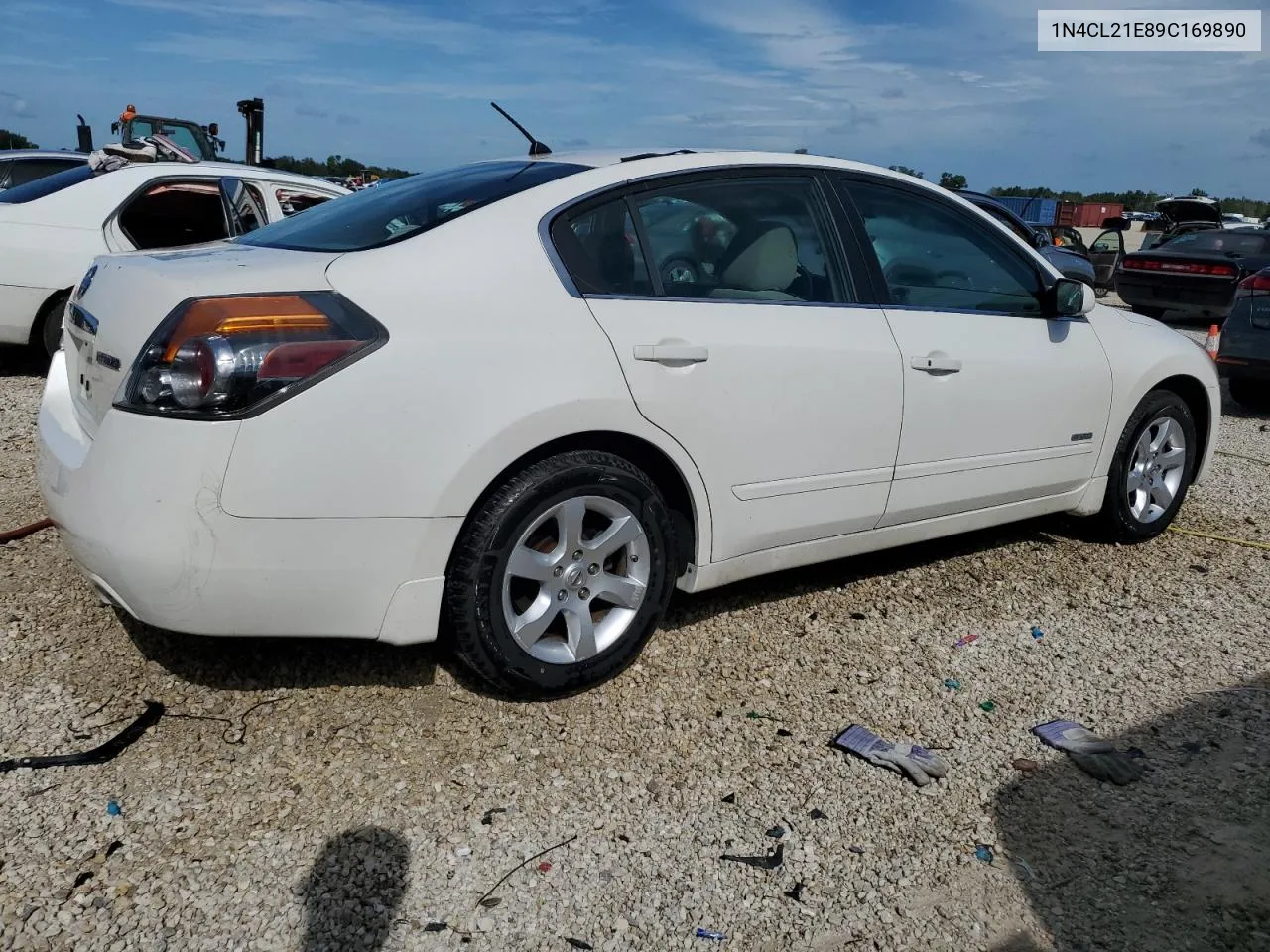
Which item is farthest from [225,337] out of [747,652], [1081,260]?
[1081,260]

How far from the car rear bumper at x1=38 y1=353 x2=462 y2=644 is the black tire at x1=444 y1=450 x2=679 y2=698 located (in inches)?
3.0

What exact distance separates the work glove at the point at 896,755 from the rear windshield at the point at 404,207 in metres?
1.89

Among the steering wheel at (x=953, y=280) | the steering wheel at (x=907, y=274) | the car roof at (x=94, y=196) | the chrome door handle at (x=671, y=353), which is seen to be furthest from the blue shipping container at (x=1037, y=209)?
the chrome door handle at (x=671, y=353)

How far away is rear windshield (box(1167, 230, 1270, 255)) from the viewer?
1471cm

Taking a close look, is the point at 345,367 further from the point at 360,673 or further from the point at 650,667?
the point at 650,667

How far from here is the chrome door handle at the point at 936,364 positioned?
3768mm

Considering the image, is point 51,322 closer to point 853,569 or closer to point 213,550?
point 213,550

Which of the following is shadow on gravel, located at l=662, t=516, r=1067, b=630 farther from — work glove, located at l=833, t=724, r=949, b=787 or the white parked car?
the white parked car

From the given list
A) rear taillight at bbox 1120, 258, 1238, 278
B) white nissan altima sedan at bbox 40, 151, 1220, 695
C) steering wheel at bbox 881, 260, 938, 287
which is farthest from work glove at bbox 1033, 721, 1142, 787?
rear taillight at bbox 1120, 258, 1238, 278

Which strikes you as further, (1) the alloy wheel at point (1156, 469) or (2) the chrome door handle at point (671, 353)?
(1) the alloy wheel at point (1156, 469)

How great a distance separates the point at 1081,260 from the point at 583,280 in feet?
48.5

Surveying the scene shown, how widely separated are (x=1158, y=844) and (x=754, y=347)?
1745 mm

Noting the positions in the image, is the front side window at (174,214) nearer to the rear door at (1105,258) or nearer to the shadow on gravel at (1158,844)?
the shadow on gravel at (1158,844)

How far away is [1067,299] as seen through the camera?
4.27m
